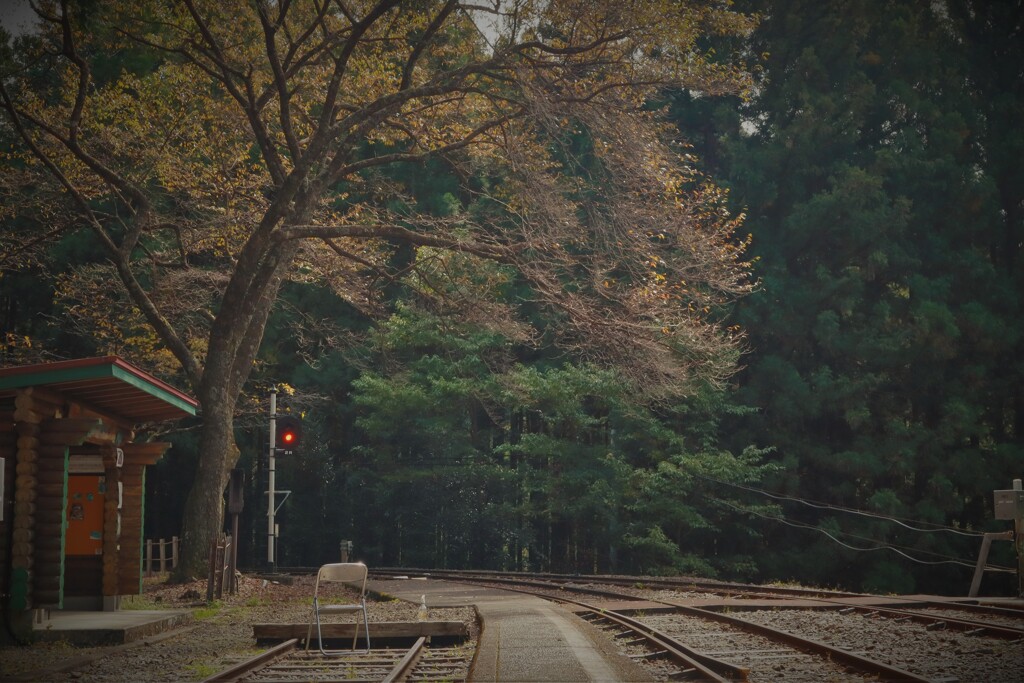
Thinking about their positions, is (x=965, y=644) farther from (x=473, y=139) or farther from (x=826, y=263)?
(x=826, y=263)

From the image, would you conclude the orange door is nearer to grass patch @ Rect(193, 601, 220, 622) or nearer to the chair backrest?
grass patch @ Rect(193, 601, 220, 622)

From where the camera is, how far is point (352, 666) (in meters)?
10.1

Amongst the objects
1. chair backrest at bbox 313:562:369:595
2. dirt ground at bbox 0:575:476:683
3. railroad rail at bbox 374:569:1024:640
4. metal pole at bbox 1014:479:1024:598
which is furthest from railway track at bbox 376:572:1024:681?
chair backrest at bbox 313:562:369:595

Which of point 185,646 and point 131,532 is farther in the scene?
point 131,532

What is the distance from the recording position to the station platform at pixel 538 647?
27.4ft

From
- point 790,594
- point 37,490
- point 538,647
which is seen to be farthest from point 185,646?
point 790,594

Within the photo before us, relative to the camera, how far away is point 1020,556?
14.9 meters

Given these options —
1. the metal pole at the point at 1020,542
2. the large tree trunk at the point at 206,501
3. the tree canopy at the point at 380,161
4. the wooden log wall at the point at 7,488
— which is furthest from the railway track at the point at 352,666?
the large tree trunk at the point at 206,501

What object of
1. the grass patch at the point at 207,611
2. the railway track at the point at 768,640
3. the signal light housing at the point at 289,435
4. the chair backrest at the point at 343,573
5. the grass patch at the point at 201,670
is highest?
the signal light housing at the point at 289,435

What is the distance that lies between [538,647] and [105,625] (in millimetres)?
5644

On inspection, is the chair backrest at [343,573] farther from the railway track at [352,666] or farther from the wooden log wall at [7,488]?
the wooden log wall at [7,488]

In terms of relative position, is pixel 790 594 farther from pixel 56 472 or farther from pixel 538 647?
pixel 56 472

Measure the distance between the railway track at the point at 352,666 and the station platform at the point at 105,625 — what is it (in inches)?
83.5

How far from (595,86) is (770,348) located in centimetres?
1737
